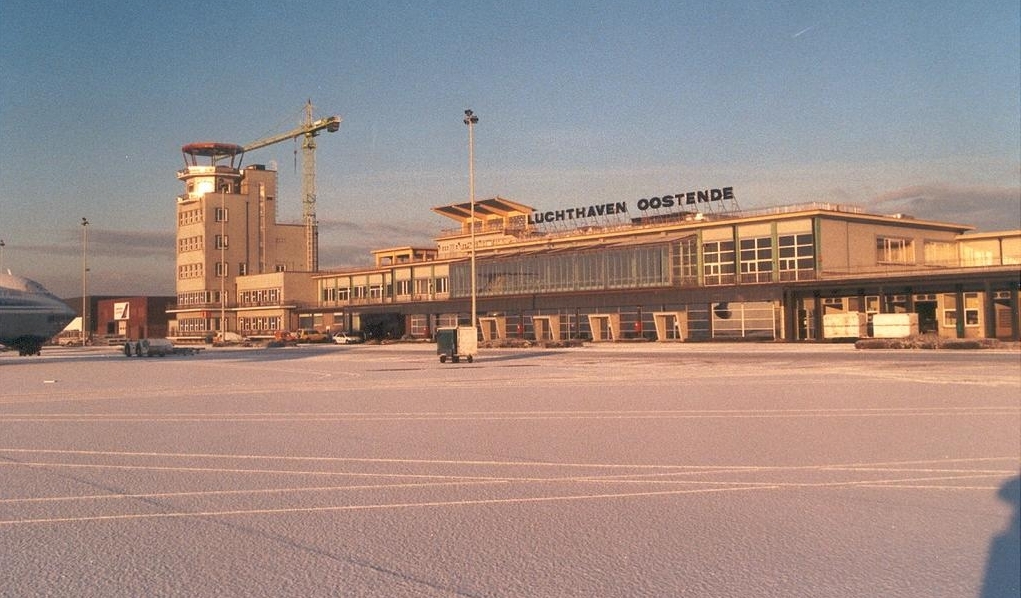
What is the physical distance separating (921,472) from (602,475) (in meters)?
4.15

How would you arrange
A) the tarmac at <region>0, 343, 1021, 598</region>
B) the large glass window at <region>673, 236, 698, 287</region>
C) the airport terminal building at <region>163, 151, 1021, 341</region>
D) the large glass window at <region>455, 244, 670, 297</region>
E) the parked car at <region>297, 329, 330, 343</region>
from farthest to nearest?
the parked car at <region>297, 329, 330, 343</region>
the large glass window at <region>455, 244, 670, 297</region>
the large glass window at <region>673, 236, 698, 287</region>
the airport terminal building at <region>163, 151, 1021, 341</region>
the tarmac at <region>0, 343, 1021, 598</region>

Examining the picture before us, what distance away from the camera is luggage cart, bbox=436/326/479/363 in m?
49.2

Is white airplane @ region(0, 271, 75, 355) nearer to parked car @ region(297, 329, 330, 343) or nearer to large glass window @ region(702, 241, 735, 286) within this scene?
parked car @ region(297, 329, 330, 343)

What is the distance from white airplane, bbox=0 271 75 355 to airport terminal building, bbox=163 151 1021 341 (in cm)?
2996

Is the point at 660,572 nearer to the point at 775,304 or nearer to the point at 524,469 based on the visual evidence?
the point at 524,469

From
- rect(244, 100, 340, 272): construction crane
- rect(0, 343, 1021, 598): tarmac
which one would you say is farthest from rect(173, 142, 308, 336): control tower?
rect(0, 343, 1021, 598): tarmac

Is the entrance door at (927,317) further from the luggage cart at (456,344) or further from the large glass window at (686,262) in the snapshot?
the luggage cart at (456,344)

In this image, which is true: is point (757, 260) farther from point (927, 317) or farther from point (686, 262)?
point (927, 317)

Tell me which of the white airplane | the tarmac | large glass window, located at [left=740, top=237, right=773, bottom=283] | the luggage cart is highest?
large glass window, located at [left=740, top=237, right=773, bottom=283]

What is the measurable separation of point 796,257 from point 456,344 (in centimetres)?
3776

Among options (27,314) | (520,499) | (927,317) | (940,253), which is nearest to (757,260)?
(927,317)

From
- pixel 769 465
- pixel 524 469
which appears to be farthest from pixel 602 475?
pixel 769 465

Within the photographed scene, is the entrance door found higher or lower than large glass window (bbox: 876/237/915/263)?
lower

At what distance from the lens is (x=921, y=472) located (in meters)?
11.6
